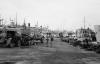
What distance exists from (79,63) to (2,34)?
17.6 metres

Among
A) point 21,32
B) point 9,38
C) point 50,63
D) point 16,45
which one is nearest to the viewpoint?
point 50,63

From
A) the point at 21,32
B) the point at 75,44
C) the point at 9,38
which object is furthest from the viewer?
the point at 75,44

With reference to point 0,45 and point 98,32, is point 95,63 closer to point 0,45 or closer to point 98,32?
point 98,32

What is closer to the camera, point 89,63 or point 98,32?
point 89,63

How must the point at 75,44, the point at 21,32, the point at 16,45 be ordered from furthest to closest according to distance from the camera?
Result: the point at 75,44 → the point at 21,32 → the point at 16,45

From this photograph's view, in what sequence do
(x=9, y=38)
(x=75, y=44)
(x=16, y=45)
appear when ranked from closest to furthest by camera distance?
(x=9, y=38) < (x=16, y=45) < (x=75, y=44)

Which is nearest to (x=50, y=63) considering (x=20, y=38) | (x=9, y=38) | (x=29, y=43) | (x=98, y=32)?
(x=98, y=32)

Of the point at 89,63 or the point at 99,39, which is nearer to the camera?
the point at 89,63

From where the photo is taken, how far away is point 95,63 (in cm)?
1262

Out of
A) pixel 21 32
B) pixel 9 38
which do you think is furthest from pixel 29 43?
pixel 9 38

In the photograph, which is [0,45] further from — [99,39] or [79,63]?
[79,63]

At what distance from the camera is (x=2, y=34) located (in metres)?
27.1

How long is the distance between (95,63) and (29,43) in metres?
20.3

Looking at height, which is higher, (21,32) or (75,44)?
(21,32)
